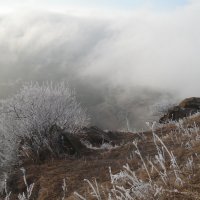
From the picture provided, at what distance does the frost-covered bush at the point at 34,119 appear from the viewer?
2064cm

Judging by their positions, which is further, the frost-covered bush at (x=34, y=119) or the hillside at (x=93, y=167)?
the frost-covered bush at (x=34, y=119)

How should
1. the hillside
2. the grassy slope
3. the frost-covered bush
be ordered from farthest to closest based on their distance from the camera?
the frost-covered bush
the grassy slope
the hillside

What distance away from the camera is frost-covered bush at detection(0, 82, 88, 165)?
Answer: 2064 centimetres

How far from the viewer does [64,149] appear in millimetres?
20750

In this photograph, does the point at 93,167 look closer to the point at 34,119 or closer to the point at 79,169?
the point at 79,169

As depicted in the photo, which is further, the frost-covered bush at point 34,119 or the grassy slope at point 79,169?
the frost-covered bush at point 34,119

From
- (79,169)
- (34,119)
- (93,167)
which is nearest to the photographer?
(93,167)

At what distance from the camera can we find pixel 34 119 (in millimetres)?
21594

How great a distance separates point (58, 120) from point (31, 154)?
384cm

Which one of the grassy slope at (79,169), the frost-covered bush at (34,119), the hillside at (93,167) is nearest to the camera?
the hillside at (93,167)

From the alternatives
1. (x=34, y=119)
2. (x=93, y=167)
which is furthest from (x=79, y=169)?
(x=34, y=119)

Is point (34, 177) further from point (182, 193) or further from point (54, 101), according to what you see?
point (182, 193)

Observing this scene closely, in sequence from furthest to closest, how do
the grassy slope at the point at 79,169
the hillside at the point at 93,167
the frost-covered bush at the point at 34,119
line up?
the frost-covered bush at the point at 34,119 < the grassy slope at the point at 79,169 < the hillside at the point at 93,167

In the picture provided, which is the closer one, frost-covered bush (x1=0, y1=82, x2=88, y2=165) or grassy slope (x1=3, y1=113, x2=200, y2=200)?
grassy slope (x1=3, y1=113, x2=200, y2=200)
